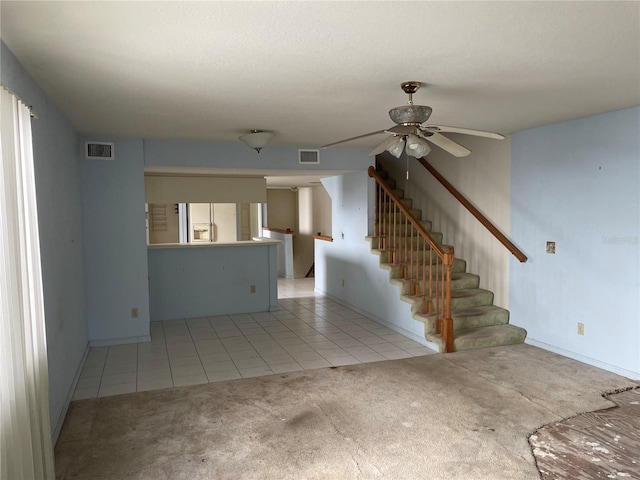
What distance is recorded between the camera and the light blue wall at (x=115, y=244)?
4668mm

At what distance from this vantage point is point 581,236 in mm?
4086

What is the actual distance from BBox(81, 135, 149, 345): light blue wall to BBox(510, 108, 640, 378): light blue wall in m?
3.95

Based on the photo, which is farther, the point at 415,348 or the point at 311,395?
the point at 415,348

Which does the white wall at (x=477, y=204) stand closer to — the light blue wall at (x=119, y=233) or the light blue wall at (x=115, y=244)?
the light blue wall at (x=119, y=233)

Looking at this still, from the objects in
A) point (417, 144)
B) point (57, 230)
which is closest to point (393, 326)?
point (417, 144)

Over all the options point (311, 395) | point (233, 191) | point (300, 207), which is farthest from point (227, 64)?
point (300, 207)

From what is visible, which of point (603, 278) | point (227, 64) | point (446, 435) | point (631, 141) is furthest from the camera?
point (603, 278)

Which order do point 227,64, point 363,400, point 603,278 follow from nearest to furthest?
point 227,64 < point 363,400 < point 603,278

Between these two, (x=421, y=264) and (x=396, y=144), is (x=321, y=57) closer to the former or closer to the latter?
(x=396, y=144)

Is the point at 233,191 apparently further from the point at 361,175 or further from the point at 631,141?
the point at 631,141

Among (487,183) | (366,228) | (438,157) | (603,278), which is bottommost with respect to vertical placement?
(603,278)

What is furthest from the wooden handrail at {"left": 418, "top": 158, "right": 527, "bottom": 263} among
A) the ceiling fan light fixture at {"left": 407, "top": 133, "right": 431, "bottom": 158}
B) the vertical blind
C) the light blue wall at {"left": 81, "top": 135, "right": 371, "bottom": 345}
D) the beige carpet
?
the vertical blind

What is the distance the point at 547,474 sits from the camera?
2424mm

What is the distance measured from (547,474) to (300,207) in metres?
9.54
